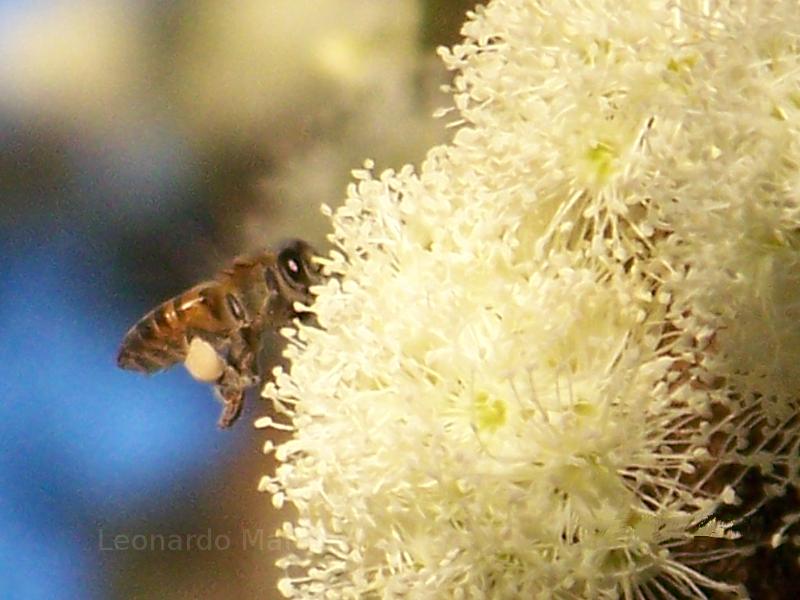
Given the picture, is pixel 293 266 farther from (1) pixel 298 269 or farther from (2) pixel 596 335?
(2) pixel 596 335

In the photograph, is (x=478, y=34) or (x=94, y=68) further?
(x=94, y=68)

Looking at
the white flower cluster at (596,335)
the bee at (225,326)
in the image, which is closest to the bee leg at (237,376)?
the bee at (225,326)

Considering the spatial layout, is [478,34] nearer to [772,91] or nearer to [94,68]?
[772,91]

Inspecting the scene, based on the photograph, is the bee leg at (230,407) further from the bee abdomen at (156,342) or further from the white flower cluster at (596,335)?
the white flower cluster at (596,335)

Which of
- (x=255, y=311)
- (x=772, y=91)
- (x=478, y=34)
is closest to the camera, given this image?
(x=772, y=91)

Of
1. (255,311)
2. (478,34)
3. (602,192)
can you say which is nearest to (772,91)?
(602,192)

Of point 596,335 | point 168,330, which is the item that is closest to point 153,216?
point 168,330
